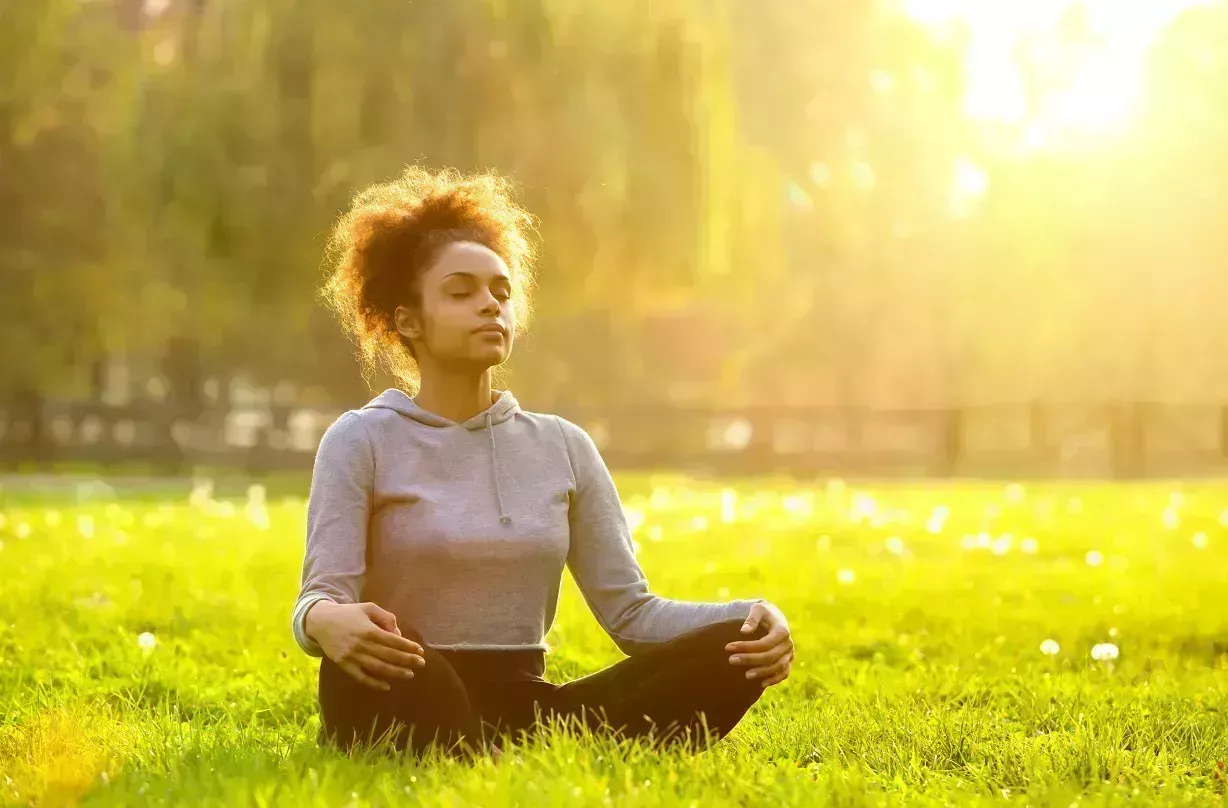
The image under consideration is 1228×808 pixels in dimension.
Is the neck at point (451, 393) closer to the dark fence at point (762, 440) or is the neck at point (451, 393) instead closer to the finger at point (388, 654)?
the finger at point (388, 654)

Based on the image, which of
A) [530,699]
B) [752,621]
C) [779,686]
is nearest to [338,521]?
[530,699]

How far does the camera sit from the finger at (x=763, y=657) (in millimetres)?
3631

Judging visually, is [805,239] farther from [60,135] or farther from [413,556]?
[413,556]

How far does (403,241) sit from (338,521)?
85cm

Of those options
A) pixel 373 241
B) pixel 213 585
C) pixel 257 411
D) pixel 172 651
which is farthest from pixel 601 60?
pixel 373 241

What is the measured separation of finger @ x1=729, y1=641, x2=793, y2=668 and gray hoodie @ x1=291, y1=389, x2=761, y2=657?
16 centimetres

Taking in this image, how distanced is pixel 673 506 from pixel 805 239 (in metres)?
16.3

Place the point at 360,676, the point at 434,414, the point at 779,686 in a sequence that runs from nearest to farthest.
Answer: the point at 360,676 < the point at 434,414 < the point at 779,686

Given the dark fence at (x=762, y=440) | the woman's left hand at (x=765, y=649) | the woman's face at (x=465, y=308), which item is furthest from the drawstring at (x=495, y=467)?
the dark fence at (x=762, y=440)

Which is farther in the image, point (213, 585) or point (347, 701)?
point (213, 585)

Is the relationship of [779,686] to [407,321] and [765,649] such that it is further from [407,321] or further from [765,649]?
[407,321]

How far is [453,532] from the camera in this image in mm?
3797

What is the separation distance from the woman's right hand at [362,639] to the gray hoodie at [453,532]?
13 cm

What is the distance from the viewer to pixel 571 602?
7.79 m
